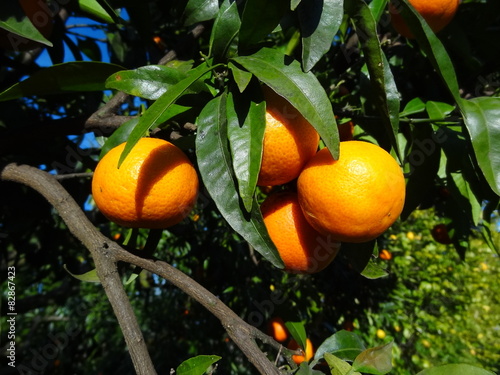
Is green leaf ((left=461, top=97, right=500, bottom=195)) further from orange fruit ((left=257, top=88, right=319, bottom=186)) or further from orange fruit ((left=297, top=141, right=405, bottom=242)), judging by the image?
orange fruit ((left=257, top=88, right=319, bottom=186))

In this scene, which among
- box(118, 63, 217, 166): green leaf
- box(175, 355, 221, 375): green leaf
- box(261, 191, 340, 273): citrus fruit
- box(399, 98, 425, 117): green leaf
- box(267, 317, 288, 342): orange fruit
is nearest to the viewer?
box(118, 63, 217, 166): green leaf

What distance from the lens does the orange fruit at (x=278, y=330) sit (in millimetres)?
1664

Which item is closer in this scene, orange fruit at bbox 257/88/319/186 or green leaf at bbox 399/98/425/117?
orange fruit at bbox 257/88/319/186

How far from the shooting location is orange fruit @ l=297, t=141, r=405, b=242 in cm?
67

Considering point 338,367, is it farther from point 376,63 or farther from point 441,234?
point 441,234

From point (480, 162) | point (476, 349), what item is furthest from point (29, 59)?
point (476, 349)

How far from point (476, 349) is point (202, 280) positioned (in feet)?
10.6

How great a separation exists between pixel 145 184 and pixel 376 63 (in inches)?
17.0

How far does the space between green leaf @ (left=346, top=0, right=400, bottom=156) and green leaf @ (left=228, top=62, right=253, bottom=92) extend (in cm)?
19

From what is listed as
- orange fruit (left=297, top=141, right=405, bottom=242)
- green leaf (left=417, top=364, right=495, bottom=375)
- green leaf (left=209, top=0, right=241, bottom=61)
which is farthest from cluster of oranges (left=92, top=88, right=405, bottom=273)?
green leaf (left=417, top=364, right=495, bottom=375)

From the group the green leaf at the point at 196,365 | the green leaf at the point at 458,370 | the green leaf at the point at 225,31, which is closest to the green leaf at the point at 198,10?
the green leaf at the point at 225,31

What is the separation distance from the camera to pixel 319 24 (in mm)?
630

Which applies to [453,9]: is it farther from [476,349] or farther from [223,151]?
[476,349]

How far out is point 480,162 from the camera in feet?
2.44
